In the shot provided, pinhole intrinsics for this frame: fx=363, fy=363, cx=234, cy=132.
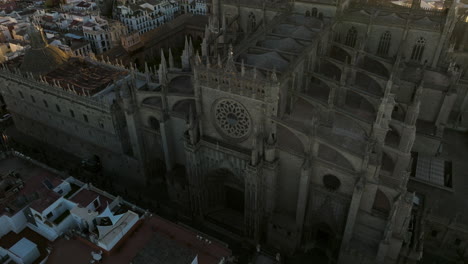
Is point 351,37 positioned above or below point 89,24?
above

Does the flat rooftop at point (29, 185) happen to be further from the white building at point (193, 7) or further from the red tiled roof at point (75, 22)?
the white building at point (193, 7)

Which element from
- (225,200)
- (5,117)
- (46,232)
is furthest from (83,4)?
(46,232)

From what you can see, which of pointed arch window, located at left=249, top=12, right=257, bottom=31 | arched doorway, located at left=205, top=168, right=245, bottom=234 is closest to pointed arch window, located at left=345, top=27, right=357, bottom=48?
pointed arch window, located at left=249, top=12, right=257, bottom=31

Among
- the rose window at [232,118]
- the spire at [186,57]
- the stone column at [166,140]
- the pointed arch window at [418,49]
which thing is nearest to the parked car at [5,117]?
the stone column at [166,140]

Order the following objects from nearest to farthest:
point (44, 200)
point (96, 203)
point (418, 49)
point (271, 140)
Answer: point (44, 200)
point (96, 203)
point (271, 140)
point (418, 49)

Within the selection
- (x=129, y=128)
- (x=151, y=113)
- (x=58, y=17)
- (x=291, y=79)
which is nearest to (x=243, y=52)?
(x=291, y=79)

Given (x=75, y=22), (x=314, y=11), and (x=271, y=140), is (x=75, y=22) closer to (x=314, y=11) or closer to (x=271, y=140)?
(x=314, y=11)

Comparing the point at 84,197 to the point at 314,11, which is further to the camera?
the point at 314,11

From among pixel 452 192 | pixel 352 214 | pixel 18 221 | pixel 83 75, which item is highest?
pixel 83 75

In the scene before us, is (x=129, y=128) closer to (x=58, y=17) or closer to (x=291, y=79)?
(x=291, y=79)
